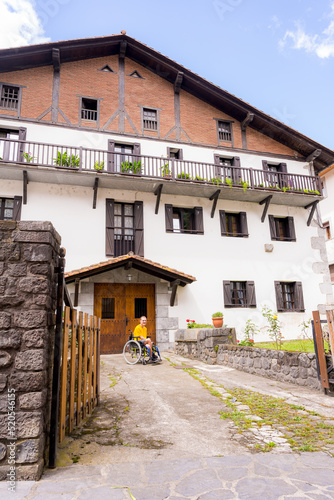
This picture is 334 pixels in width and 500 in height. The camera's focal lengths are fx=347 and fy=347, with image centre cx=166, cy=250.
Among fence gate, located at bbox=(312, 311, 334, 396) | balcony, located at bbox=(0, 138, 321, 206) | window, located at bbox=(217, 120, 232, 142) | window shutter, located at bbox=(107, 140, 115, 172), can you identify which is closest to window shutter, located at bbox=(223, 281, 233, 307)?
balcony, located at bbox=(0, 138, 321, 206)

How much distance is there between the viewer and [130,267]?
1238cm

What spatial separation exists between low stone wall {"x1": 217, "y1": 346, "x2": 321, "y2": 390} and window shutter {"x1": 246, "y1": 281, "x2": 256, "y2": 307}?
18.9 ft

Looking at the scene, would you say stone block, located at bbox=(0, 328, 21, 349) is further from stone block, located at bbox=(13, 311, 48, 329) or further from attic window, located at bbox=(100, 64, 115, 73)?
attic window, located at bbox=(100, 64, 115, 73)

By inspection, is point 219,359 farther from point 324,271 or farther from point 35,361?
point 324,271

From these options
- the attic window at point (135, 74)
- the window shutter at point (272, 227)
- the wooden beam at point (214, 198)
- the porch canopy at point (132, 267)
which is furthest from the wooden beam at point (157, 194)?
the attic window at point (135, 74)

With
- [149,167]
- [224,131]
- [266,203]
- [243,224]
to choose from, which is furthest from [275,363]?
[224,131]

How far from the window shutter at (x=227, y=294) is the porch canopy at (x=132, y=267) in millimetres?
1972

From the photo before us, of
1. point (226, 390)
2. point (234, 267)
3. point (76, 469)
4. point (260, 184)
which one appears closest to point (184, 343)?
point (234, 267)

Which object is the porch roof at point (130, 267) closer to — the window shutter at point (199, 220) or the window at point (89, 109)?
the window shutter at point (199, 220)

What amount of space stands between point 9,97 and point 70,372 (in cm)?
1354

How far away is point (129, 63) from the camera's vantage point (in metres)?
16.2

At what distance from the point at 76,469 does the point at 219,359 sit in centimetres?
691

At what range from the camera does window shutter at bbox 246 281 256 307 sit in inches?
577

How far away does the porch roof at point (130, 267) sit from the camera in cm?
1158
